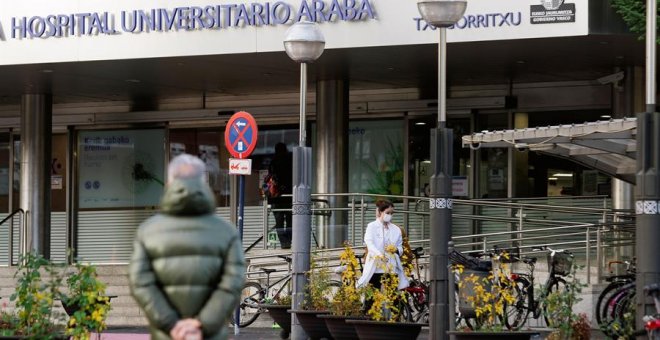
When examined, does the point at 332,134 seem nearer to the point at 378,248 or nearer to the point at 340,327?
the point at 378,248

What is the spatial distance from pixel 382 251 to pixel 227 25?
6305 millimetres

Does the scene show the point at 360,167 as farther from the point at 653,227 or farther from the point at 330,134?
the point at 653,227

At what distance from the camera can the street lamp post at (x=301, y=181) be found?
17188 millimetres

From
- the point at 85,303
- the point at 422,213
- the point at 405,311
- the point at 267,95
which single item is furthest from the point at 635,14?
the point at 267,95

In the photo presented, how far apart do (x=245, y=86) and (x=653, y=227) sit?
646 inches

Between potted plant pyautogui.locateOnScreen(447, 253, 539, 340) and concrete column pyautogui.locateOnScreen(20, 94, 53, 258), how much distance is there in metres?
15.3

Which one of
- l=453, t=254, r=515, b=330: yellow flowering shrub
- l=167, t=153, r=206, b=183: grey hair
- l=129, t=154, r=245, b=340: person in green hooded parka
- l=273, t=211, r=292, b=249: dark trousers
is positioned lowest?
l=453, t=254, r=515, b=330: yellow flowering shrub

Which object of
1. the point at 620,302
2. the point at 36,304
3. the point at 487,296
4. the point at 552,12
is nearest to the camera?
the point at 36,304

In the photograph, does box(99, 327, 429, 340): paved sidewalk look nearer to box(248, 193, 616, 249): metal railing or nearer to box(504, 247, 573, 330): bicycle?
box(504, 247, 573, 330): bicycle

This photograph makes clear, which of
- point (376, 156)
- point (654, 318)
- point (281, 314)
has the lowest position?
point (281, 314)

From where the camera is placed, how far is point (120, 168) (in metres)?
32.3

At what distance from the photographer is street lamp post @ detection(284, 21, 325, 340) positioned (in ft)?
56.4

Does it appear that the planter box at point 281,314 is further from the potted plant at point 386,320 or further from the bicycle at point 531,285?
the bicycle at point 531,285

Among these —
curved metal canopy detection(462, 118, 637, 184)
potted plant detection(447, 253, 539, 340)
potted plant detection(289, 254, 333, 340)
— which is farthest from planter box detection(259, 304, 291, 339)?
potted plant detection(447, 253, 539, 340)
